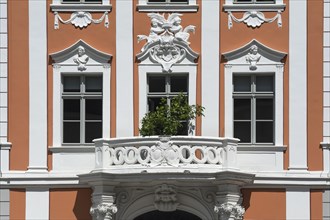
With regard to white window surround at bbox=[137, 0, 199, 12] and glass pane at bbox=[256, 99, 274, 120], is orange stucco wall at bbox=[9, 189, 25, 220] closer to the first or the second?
white window surround at bbox=[137, 0, 199, 12]

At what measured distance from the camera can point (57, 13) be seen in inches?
1714

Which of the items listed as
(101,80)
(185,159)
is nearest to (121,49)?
(101,80)

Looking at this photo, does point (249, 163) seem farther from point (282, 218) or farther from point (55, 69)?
point (55, 69)

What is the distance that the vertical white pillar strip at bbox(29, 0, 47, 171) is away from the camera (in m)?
43.2

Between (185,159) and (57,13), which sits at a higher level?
(57,13)

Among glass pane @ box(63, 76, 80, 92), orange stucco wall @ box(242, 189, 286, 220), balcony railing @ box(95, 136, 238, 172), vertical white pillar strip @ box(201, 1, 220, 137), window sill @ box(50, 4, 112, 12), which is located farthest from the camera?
glass pane @ box(63, 76, 80, 92)

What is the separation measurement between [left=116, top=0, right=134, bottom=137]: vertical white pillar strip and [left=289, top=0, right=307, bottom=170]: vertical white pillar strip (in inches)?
163

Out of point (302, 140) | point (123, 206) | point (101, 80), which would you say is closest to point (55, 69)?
point (101, 80)

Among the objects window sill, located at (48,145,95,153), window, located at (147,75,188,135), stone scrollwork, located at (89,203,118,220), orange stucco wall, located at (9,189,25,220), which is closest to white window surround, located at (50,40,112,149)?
window sill, located at (48,145,95,153)

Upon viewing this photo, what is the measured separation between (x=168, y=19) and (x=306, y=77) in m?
3.89

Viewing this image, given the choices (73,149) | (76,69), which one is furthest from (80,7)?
(73,149)

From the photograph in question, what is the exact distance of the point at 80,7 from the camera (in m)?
43.5

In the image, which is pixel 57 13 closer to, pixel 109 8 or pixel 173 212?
pixel 109 8

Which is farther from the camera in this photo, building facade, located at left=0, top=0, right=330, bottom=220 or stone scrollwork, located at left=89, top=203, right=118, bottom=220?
Result: building facade, located at left=0, top=0, right=330, bottom=220
